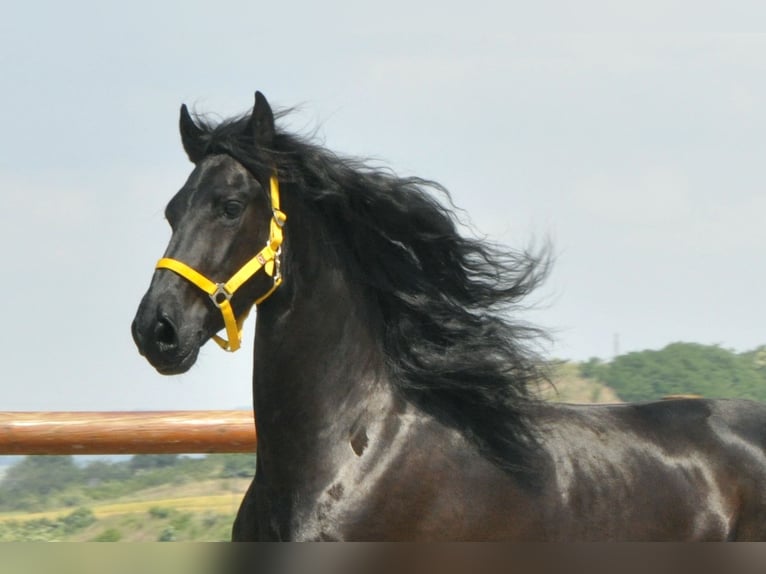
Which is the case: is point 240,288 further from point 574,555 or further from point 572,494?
point 574,555

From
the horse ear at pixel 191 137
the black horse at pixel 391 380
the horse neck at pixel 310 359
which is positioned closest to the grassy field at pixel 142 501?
the black horse at pixel 391 380

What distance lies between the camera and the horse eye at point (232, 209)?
3.70 m

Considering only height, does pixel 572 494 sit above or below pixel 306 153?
below

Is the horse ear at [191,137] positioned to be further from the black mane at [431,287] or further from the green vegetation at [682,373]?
the green vegetation at [682,373]

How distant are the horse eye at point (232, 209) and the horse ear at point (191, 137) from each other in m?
0.29

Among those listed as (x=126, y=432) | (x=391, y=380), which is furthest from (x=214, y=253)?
(x=126, y=432)

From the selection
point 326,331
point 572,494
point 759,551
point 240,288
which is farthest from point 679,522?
point 759,551

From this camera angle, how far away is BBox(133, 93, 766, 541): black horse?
143 inches

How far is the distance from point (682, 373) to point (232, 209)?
14.5 ft

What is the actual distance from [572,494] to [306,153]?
4.53ft

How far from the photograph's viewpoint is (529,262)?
4379mm

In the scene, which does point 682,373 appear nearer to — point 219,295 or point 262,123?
point 262,123

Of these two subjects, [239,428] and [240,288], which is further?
[239,428]

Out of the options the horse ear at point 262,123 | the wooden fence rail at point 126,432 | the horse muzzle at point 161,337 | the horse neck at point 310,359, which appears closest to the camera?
the horse muzzle at point 161,337
